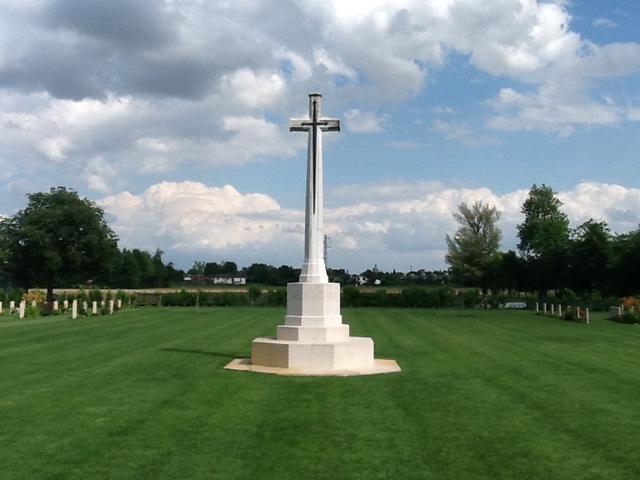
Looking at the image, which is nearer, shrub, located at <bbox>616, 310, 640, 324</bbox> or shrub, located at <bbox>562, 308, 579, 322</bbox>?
shrub, located at <bbox>616, 310, 640, 324</bbox>

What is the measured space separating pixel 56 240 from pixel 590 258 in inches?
1696

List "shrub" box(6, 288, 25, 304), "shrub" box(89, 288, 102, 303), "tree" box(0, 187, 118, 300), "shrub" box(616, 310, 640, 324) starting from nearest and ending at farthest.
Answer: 1. "shrub" box(616, 310, 640, 324)
2. "shrub" box(6, 288, 25, 304)
3. "shrub" box(89, 288, 102, 303)
4. "tree" box(0, 187, 118, 300)

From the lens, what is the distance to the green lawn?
6449 mm

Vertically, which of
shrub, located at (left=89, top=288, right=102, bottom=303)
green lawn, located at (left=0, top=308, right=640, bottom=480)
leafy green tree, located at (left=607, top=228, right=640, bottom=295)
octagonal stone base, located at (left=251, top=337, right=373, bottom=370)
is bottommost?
green lawn, located at (left=0, top=308, right=640, bottom=480)

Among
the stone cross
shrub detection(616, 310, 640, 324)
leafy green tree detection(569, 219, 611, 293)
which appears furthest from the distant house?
the stone cross

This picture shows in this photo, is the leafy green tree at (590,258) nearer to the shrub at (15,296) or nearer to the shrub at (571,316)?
the shrub at (571,316)

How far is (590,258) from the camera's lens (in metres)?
55.4

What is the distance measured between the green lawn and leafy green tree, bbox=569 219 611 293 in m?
41.0

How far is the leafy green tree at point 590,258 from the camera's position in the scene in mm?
54375

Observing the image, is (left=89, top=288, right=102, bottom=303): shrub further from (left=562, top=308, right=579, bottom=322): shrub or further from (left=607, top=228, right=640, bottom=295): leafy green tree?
(left=607, top=228, right=640, bottom=295): leafy green tree

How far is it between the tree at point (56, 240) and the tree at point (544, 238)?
3804 centimetres

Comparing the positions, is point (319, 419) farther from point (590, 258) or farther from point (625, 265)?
point (590, 258)

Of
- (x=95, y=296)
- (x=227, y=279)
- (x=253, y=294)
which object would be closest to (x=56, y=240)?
(x=95, y=296)

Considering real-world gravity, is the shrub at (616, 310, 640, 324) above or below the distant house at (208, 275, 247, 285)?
below
